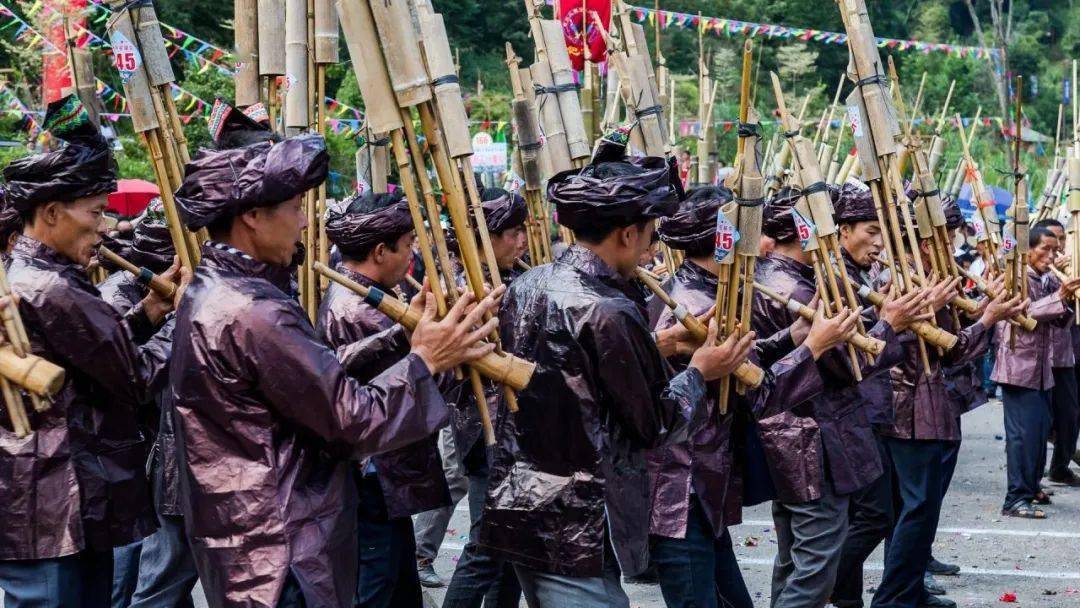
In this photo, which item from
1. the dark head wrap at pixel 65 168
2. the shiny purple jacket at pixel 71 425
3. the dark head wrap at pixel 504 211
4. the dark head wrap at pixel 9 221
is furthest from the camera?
the dark head wrap at pixel 504 211

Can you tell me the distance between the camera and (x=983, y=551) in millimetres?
8070

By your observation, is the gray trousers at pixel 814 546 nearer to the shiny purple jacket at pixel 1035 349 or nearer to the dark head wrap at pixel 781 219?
the dark head wrap at pixel 781 219

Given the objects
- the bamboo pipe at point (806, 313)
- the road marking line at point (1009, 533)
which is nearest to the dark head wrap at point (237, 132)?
the bamboo pipe at point (806, 313)

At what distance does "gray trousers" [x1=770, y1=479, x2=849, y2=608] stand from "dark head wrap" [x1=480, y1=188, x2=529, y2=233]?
82.2 inches

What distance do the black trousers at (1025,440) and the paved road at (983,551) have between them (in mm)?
227

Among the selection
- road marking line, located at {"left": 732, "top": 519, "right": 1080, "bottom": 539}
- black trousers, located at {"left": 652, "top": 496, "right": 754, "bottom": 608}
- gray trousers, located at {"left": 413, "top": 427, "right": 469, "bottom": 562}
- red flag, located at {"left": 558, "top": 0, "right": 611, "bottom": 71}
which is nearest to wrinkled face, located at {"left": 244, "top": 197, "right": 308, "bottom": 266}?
black trousers, located at {"left": 652, "top": 496, "right": 754, "bottom": 608}

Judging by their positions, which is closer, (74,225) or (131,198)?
(74,225)

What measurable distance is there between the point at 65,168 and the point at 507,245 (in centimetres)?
298

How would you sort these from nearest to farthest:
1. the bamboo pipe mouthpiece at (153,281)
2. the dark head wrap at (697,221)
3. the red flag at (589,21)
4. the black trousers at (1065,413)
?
the bamboo pipe mouthpiece at (153,281)
the dark head wrap at (697,221)
the red flag at (589,21)
the black trousers at (1065,413)

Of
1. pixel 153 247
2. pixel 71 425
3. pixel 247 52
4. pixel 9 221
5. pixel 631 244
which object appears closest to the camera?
pixel 631 244

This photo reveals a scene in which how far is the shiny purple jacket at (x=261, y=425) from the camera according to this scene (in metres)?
3.15

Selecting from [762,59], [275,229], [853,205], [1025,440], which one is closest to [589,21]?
[853,205]

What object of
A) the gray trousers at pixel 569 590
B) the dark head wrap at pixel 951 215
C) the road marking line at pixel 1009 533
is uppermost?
the gray trousers at pixel 569 590

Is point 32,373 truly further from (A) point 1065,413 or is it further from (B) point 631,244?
(A) point 1065,413
